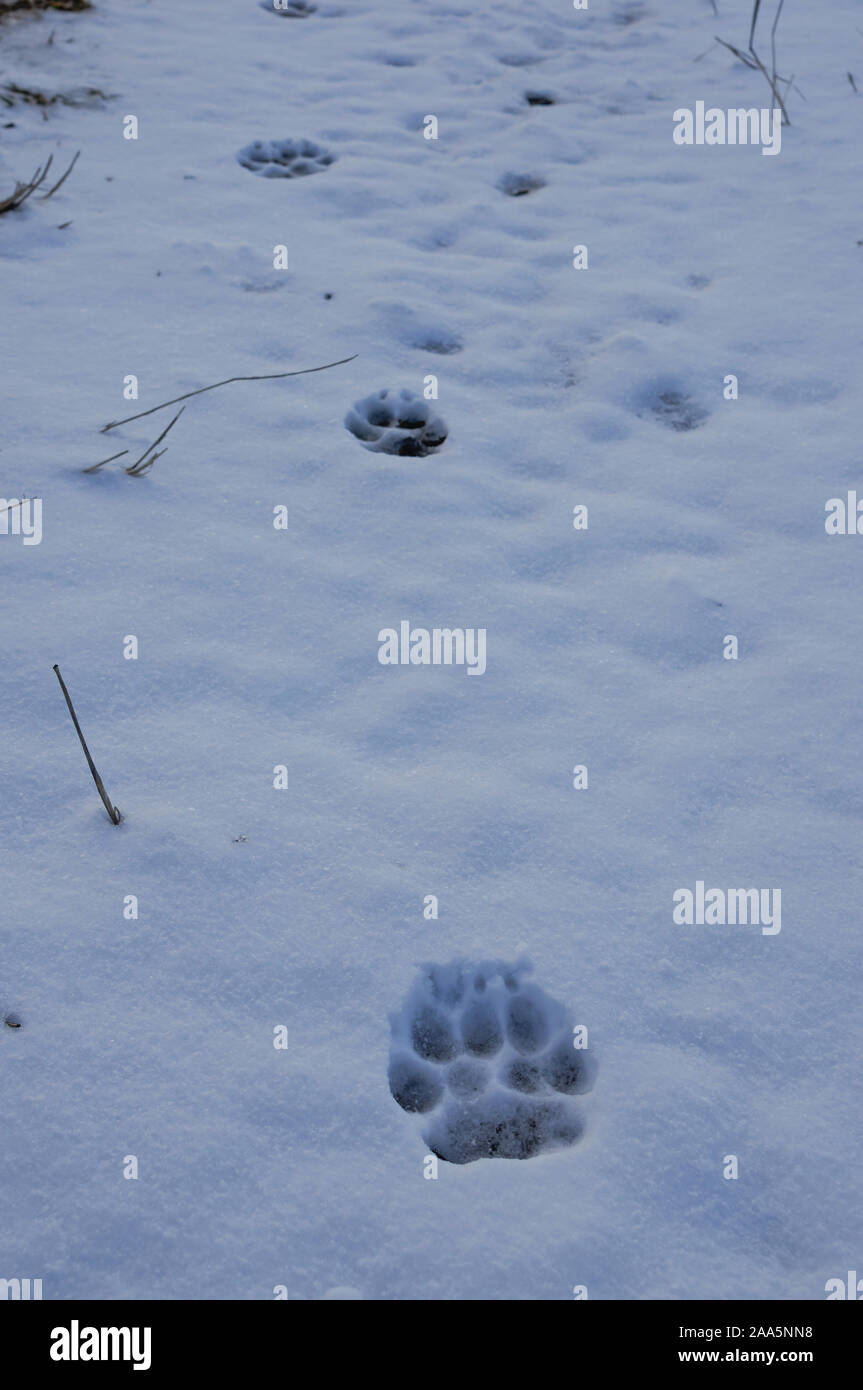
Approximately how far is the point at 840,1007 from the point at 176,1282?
0.93 metres

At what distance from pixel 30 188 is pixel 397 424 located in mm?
1336

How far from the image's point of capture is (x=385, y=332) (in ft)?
8.45

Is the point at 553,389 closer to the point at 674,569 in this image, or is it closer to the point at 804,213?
the point at 674,569

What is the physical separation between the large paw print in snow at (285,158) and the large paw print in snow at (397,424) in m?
1.23

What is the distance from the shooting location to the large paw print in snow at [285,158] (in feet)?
10.4

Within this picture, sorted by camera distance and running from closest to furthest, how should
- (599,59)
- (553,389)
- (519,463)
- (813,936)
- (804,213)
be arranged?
(813,936)
(519,463)
(553,389)
(804,213)
(599,59)

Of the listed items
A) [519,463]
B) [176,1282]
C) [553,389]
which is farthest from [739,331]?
[176,1282]

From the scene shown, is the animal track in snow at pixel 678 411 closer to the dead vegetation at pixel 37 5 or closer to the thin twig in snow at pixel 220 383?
the thin twig in snow at pixel 220 383

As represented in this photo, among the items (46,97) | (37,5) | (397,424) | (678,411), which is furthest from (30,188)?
(678,411)

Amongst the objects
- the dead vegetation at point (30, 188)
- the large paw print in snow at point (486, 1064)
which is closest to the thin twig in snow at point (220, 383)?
the dead vegetation at point (30, 188)

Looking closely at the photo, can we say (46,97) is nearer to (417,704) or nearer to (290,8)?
(290,8)

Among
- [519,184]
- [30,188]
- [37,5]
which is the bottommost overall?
[30,188]

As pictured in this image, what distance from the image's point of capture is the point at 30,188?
2.79 metres

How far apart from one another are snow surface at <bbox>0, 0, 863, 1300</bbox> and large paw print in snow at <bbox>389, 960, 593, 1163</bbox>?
3 cm
